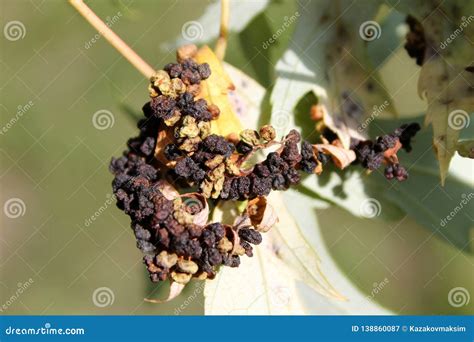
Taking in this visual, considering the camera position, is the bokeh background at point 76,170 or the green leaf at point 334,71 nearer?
the green leaf at point 334,71

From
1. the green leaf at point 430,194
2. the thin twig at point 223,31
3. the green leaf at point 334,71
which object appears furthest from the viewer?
the green leaf at point 430,194

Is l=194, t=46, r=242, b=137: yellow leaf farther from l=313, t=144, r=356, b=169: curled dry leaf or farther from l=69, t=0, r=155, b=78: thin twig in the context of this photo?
l=313, t=144, r=356, b=169: curled dry leaf

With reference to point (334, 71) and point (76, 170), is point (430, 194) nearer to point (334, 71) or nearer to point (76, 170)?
point (334, 71)

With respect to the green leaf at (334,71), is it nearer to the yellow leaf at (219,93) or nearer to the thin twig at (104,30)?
the yellow leaf at (219,93)

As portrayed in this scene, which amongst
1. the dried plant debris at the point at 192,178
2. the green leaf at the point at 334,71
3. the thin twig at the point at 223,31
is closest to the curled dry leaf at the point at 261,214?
the dried plant debris at the point at 192,178

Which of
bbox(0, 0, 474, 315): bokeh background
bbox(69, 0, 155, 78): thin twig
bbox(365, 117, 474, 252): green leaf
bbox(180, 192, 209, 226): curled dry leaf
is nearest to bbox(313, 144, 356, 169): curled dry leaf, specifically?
bbox(365, 117, 474, 252): green leaf

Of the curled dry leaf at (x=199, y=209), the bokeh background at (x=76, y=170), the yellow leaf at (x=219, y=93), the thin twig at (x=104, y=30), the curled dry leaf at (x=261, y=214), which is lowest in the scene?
the bokeh background at (x=76, y=170)

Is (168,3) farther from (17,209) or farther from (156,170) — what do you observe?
(17,209)
